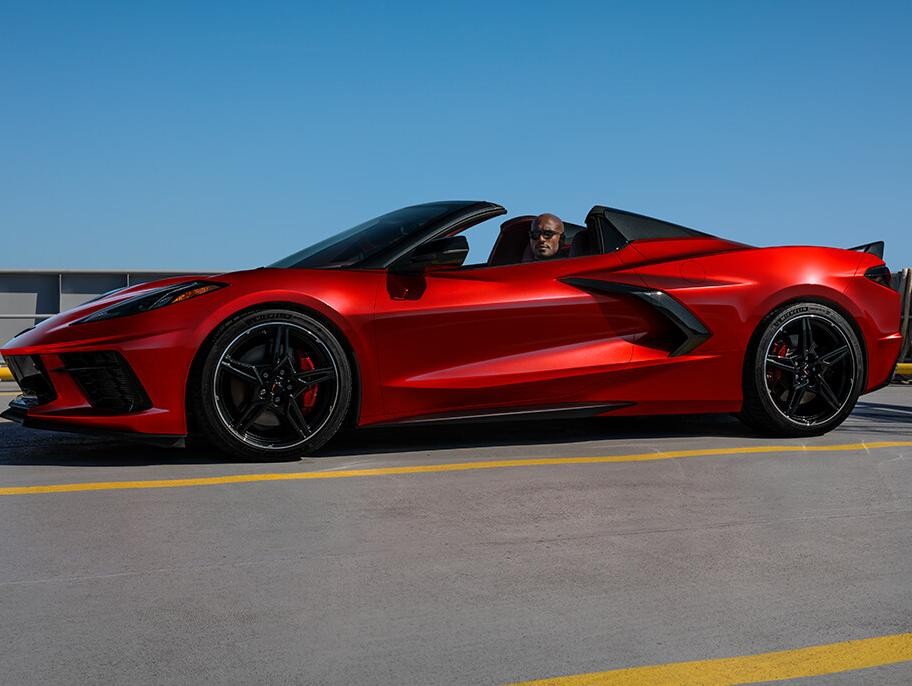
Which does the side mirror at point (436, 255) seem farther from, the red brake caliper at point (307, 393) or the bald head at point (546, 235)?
the bald head at point (546, 235)

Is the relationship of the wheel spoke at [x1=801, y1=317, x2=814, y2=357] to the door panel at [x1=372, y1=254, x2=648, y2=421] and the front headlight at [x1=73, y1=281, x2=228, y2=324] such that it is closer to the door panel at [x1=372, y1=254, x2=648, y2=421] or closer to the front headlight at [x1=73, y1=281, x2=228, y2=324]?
the door panel at [x1=372, y1=254, x2=648, y2=421]

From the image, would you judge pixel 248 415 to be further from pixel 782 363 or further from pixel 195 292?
pixel 782 363

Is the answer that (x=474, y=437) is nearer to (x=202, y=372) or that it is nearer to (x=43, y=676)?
(x=202, y=372)

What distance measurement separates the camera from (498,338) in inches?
213

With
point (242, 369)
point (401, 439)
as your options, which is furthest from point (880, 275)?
point (242, 369)

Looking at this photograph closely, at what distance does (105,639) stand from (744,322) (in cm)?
424

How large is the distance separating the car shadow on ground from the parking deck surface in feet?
0.17

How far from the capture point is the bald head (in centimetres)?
627

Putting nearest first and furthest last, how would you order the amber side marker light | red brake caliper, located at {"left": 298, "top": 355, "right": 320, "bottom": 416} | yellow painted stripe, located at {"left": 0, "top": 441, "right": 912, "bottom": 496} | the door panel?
yellow painted stripe, located at {"left": 0, "top": 441, "right": 912, "bottom": 496} → the amber side marker light → red brake caliper, located at {"left": 298, "top": 355, "right": 320, "bottom": 416} → the door panel

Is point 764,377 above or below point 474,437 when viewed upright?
above

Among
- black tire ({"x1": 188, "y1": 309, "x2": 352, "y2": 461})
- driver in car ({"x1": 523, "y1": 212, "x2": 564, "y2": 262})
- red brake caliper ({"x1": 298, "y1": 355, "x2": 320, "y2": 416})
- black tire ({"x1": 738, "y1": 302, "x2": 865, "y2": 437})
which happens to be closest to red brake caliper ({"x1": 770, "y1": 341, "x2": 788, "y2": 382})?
black tire ({"x1": 738, "y1": 302, "x2": 865, "y2": 437})

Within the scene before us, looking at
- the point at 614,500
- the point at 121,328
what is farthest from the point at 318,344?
the point at 614,500

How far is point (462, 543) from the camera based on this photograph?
11.7 ft

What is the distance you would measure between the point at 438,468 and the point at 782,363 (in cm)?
228
